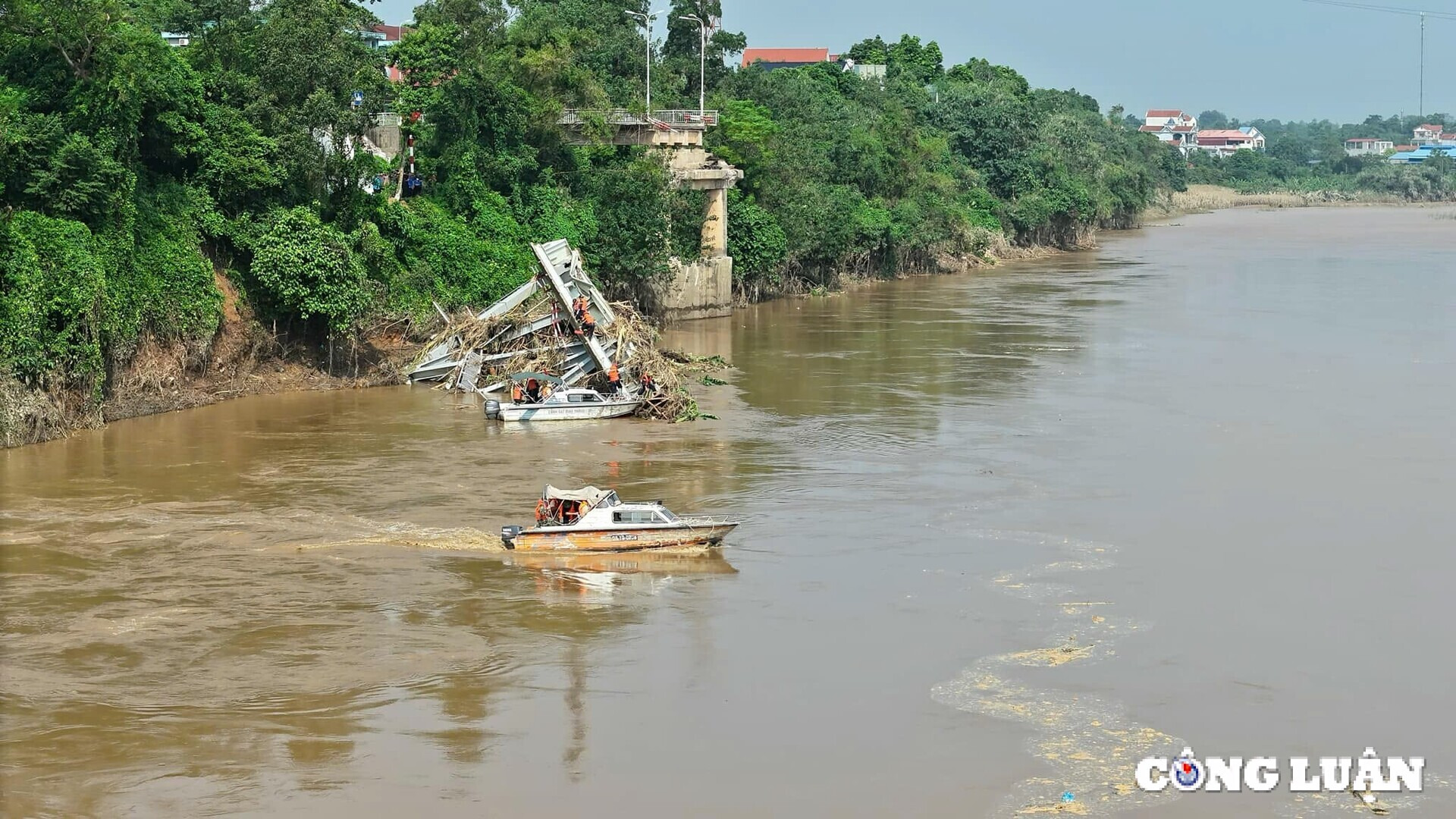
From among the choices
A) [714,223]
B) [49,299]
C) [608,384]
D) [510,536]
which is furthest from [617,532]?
[714,223]

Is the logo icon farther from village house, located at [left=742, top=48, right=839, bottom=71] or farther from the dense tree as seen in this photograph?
village house, located at [left=742, top=48, right=839, bottom=71]

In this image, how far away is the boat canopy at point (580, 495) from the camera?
27078 millimetres

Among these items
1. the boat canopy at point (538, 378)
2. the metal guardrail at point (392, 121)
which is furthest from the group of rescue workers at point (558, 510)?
the metal guardrail at point (392, 121)

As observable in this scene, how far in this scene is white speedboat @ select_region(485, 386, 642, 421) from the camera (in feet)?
126

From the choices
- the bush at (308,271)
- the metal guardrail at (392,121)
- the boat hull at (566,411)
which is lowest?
the boat hull at (566,411)

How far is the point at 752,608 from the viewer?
2448 centimetres

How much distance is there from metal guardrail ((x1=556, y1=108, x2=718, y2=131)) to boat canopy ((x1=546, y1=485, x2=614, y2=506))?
31159 millimetres

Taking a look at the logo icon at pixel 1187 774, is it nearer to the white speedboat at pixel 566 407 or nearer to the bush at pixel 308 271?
the white speedboat at pixel 566 407

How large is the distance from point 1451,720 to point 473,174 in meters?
36.4

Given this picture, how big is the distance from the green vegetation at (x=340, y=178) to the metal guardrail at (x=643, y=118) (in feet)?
3.49

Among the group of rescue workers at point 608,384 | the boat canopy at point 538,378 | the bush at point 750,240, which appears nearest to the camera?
the group of rescue workers at point 608,384

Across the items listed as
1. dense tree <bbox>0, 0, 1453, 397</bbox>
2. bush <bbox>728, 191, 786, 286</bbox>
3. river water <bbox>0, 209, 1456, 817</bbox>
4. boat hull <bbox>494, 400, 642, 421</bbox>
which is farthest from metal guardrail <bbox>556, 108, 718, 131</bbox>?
boat hull <bbox>494, 400, 642, 421</bbox>

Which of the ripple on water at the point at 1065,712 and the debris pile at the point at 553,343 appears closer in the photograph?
the ripple on water at the point at 1065,712

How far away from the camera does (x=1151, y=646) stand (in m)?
22.9
